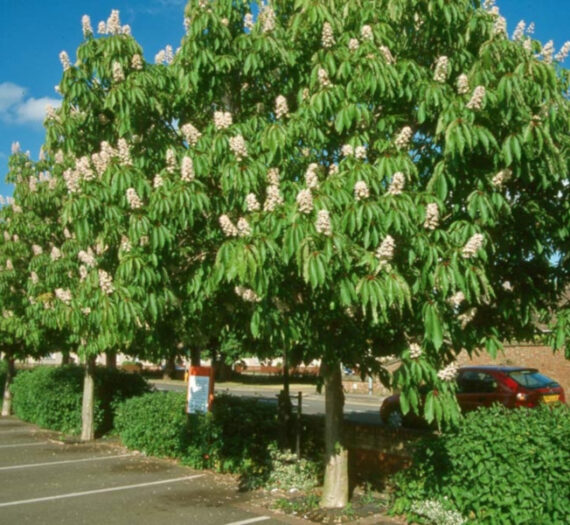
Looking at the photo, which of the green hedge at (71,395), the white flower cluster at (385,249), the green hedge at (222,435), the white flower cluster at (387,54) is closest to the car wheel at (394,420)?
the green hedge at (222,435)

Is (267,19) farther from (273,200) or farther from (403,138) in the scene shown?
(273,200)

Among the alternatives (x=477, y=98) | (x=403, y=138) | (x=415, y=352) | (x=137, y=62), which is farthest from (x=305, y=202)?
(x=137, y=62)

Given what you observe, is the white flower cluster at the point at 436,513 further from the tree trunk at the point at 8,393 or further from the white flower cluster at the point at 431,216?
the tree trunk at the point at 8,393

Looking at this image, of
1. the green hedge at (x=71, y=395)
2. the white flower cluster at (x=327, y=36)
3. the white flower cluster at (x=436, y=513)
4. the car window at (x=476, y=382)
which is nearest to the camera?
the white flower cluster at (x=327, y=36)

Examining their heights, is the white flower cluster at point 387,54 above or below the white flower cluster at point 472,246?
above

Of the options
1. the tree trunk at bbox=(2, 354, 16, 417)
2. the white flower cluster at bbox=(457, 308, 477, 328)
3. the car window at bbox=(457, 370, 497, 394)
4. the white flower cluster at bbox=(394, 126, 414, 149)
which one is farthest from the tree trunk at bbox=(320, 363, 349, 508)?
the tree trunk at bbox=(2, 354, 16, 417)

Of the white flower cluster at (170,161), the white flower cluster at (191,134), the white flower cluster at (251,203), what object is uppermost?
the white flower cluster at (191,134)

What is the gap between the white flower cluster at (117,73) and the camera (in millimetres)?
7039

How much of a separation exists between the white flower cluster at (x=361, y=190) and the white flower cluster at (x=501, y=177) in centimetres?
142

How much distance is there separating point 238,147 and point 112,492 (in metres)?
6.29

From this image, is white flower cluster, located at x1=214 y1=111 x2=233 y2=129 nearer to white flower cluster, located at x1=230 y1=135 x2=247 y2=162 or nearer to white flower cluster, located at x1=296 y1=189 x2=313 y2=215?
white flower cluster, located at x1=230 y1=135 x2=247 y2=162

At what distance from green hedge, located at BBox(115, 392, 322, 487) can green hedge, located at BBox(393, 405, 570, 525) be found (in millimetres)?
3201

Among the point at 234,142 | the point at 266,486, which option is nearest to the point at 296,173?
the point at 234,142

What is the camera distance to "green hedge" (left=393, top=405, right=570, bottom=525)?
6.22 metres
